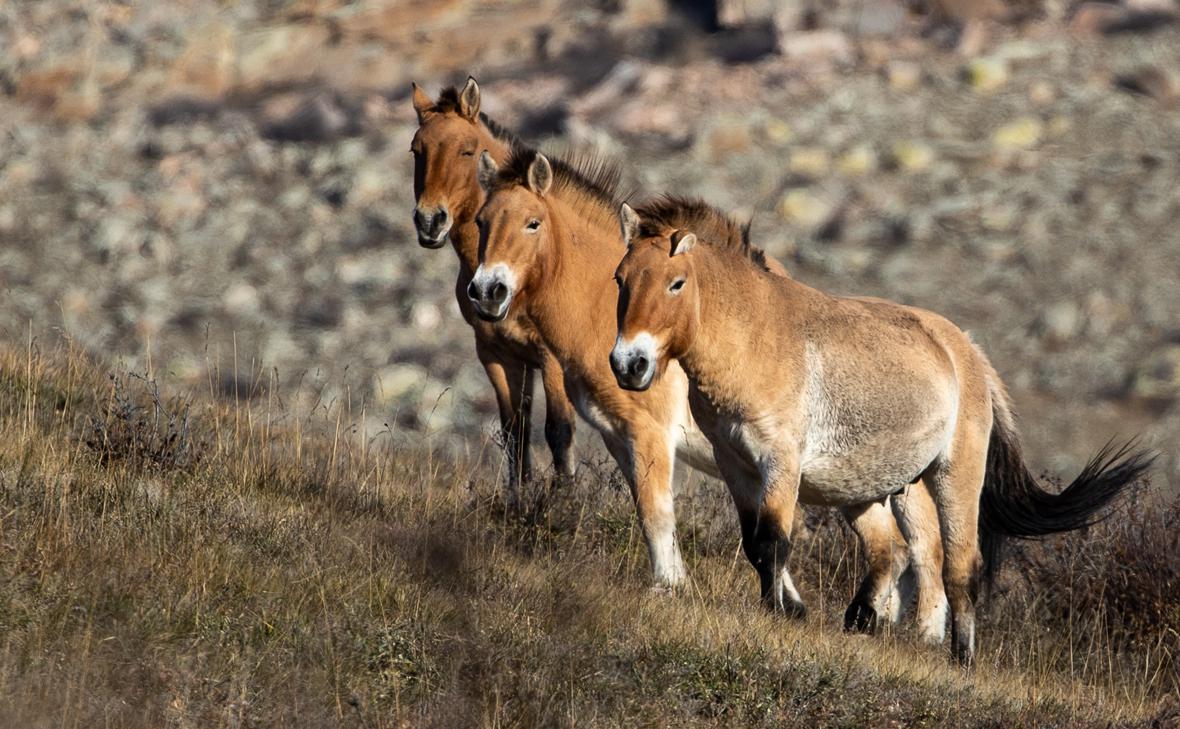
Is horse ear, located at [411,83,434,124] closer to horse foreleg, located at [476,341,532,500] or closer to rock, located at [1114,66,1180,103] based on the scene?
horse foreleg, located at [476,341,532,500]

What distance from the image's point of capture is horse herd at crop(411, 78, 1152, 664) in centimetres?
725

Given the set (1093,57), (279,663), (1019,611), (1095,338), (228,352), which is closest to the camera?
(279,663)

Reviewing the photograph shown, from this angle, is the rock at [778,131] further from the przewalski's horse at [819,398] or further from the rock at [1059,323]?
the przewalski's horse at [819,398]

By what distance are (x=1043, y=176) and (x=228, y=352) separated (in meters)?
11.9

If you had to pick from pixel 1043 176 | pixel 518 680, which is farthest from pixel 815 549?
pixel 1043 176

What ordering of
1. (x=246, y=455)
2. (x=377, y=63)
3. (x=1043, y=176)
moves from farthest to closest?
(x=377, y=63)
(x=1043, y=176)
(x=246, y=455)

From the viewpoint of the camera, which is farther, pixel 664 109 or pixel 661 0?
pixel 661 0

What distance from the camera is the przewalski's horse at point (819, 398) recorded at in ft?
23.2

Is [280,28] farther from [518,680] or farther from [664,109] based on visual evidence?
[518,680]

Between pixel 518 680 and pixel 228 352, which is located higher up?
pixel 518 680

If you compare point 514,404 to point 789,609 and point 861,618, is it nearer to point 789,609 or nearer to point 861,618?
point 789,609

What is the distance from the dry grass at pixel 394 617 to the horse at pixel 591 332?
1.15 ft

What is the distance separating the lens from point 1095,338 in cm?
1927

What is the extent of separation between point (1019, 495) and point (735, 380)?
8.59 ft
